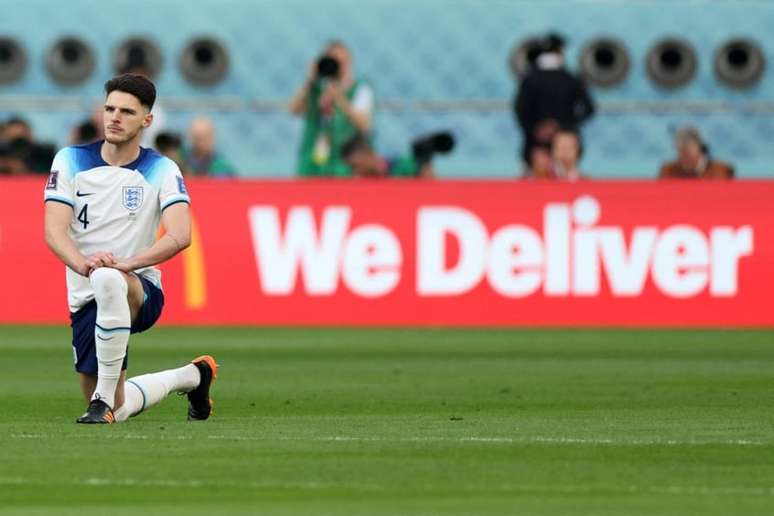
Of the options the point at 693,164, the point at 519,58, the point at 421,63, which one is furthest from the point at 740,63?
the point at 693,164

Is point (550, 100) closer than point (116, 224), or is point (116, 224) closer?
point (116, 224)

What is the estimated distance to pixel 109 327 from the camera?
1071 cm

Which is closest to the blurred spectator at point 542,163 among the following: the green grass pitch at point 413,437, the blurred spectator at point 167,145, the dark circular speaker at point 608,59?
the blurred spectator at point 167,145

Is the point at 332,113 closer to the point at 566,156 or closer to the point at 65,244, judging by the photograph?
the point at 566,156

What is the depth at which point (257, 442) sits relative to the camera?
10055mm

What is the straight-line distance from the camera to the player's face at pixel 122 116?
10.9 meters

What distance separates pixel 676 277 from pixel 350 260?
9.26 ft

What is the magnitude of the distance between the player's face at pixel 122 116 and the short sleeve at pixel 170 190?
244 millimetres

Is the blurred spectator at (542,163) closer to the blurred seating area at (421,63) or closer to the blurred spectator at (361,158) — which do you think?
the blurred spectator at (361,158)

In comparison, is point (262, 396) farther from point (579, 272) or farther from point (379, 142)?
point (379, 142)

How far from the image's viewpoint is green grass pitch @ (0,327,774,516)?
8.31 m

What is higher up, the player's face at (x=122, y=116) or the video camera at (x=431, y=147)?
the player's face at (x=122, y=116)

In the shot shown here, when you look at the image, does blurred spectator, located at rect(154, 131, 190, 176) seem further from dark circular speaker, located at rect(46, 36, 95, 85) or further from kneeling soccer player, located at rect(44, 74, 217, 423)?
kneeling soccer player, located at rect(44, 74, 217, 423)

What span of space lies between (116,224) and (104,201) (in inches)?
4.8
